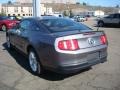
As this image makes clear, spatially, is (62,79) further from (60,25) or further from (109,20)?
(109,20)

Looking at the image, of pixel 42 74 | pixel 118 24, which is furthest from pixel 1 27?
pixel 42 74

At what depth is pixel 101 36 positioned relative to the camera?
6.35m

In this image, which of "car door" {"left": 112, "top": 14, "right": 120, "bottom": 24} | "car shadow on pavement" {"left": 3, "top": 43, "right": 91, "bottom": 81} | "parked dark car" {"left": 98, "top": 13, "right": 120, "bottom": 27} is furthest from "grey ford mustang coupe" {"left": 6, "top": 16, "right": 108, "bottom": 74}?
"parked dark car" {"left": 98, "top": 13, "right": 120, "bottom": 27}

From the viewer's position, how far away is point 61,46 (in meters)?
5.61

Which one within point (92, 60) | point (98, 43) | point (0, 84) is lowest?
point (0, 84)

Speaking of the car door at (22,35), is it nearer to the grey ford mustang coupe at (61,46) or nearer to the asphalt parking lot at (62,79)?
the grey ford mustang coupe at (61,46)

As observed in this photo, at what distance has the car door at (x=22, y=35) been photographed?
292 inches

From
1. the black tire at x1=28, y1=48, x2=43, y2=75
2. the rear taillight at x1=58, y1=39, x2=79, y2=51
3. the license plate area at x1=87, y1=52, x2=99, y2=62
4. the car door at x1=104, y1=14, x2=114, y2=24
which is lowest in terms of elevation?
the black tire at x1=28, y1=48, x2=43, y2=75

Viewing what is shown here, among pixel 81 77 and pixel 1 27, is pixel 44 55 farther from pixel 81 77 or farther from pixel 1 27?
pixel 1 27

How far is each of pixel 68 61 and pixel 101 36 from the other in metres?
1.27

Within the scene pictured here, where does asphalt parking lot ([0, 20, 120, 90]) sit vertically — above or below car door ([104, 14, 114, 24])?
below

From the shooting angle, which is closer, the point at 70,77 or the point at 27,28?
the point at 70,77

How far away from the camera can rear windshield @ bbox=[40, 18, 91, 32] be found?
6.61m

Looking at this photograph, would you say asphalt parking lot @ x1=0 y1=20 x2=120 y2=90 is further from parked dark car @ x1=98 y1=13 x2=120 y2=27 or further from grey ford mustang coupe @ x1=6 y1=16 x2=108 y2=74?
parked dark car @ x1=98 y1=13 x2=120 y2=27
